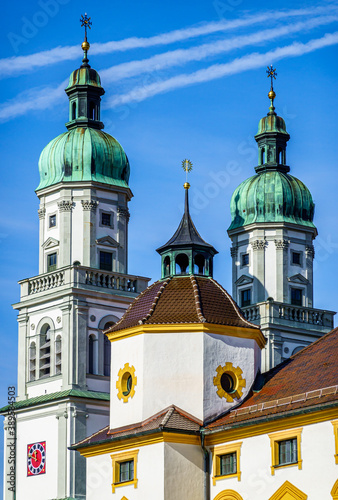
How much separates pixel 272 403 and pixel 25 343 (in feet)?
81.8

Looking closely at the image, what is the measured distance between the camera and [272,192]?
98500mm

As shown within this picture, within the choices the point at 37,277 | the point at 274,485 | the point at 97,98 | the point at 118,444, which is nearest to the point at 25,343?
the point at 37,277

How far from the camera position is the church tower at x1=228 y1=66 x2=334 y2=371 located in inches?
3738

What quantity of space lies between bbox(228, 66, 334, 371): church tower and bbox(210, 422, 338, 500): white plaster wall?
102 feet

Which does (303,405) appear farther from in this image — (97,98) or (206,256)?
(97,98)

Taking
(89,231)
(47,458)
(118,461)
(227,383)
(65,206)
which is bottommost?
(118,461)

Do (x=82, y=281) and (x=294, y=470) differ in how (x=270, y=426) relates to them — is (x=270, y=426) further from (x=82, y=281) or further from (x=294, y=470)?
(x=82, y=281)

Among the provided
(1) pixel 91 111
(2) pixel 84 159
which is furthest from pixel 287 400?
(1) pixel 91 111

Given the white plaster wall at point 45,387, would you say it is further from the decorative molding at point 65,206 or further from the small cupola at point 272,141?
the small cupola at point 272,141

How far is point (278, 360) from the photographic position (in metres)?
93.1

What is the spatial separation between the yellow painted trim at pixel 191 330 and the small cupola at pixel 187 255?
3599mm

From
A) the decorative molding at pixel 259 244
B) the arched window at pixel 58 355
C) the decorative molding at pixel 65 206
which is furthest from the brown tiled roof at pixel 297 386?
the decorative molding at pixel 259 244

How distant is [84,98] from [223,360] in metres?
26.5

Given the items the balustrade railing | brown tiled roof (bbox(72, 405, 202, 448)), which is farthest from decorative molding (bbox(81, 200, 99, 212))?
Result: brown tiled roof (bbox(72, 405, 202, 448))
